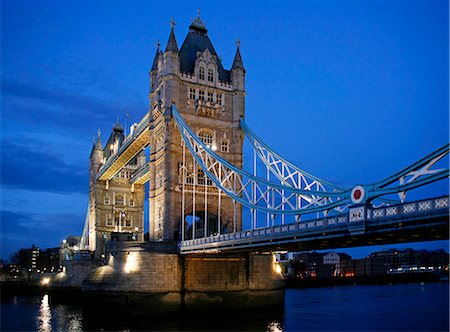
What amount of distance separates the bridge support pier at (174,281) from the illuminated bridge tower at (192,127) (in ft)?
13.4

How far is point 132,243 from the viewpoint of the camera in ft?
120

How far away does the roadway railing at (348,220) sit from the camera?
62.5 ft

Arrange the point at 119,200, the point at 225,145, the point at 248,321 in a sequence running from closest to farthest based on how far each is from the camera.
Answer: the point at 248,321
the point at 225,145
the point at 119,200

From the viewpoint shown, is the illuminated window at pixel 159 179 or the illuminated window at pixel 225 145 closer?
the illuminated window at pixel 159 179

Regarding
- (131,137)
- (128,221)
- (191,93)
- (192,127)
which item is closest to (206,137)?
(192,127)

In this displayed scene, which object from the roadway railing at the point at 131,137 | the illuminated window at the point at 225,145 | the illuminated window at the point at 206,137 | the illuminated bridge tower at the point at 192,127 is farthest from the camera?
the roadway railing at the point at 131,137

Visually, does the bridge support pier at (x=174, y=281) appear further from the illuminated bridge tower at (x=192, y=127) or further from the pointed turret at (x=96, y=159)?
the pointed turret at (x=96, y=159)

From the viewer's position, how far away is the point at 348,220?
22.4 metres

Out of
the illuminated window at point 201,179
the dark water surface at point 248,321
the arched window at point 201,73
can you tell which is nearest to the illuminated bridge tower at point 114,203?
the dark water surface at point 248,321

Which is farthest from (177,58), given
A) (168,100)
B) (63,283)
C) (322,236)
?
(63,283)

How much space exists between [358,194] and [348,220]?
1.26 meters

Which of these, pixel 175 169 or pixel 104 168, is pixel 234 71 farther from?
pixel 104 168

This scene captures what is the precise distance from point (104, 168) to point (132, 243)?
2820cm

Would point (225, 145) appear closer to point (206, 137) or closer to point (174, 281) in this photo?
point (206, 137)
